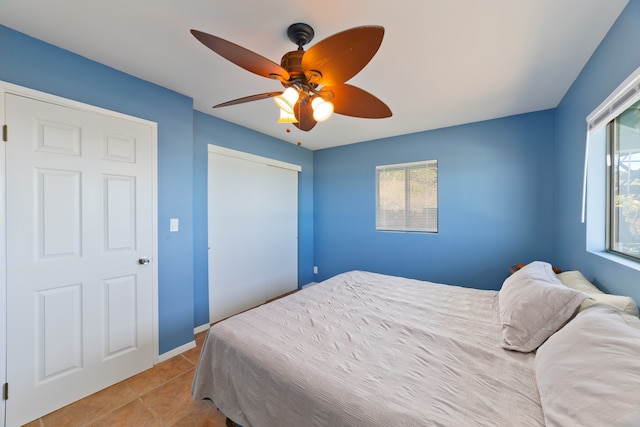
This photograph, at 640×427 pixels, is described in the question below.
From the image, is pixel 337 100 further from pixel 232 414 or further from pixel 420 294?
pixel 232 414

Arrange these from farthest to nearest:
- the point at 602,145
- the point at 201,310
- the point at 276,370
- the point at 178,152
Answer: the point at 201,310 → the point at 178,152 → the point at 602,145 → the point at 276,370

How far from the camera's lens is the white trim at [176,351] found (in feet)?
7.16

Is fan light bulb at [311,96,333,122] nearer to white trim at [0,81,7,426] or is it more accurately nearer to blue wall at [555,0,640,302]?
blue wall at [555,0,640,302]

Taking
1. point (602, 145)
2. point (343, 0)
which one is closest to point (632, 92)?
point (602, 145)

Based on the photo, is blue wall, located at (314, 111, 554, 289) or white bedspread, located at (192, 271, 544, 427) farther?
blue wall, located at (314, 111, 554, 289)

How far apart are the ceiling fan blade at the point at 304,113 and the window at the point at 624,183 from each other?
73.0 inches

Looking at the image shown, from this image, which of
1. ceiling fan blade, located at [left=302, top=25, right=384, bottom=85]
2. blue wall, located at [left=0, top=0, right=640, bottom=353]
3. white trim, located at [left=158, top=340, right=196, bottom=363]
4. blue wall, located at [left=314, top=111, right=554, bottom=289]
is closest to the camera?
ceiling fan blade, located at [left=302, top=25, right=384, bottom=85]

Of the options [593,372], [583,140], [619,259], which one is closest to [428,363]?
[593,372]

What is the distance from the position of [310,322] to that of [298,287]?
2.60 m

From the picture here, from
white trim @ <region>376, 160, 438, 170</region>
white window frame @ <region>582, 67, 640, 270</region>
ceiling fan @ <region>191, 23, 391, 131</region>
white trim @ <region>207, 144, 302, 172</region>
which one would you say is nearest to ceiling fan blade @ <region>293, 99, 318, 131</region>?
ceiling fan @ <region>191, 23, 391, 131</region>

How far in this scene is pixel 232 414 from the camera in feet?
4.33

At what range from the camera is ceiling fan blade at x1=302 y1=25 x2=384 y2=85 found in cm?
100

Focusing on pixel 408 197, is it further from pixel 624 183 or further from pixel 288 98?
pixel 288 98

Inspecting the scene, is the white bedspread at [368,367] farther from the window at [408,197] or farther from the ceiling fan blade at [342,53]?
the window at [408,197]
